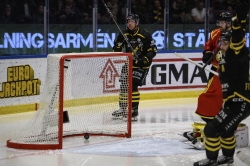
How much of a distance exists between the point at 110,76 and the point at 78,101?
58 centimetres

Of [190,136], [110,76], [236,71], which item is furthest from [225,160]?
[110,76]

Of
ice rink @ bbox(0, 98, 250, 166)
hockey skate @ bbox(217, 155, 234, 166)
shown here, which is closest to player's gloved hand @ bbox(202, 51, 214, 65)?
ice rink @ bbox(0, 98, 250, 166)

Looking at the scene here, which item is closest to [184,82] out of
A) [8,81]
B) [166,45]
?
[166,45]

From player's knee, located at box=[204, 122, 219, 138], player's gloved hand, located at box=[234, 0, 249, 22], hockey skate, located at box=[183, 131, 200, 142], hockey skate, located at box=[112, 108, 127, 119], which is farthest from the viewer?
hockey skate, located at box=[112, 108, 127, 119]

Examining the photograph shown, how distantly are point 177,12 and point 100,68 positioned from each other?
441 centimetres

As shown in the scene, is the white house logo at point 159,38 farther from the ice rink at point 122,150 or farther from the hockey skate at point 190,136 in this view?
the hockey skate at point 190,136

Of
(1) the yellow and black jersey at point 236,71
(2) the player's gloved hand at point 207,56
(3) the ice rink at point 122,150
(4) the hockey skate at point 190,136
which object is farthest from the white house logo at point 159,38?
(1) the yellow and black jersey at point 236,71

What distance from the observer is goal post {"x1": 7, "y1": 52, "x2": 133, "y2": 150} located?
7527 mm

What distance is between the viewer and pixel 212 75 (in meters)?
7.42

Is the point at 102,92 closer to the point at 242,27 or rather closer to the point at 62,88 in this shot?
the point at 62,88

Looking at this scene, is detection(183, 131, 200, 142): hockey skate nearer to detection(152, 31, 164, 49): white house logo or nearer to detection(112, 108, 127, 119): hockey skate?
detection(112, 108, 127, 119): hockey skate

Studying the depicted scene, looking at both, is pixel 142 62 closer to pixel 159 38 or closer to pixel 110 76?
pixel 110 76

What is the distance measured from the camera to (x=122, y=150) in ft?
24.6

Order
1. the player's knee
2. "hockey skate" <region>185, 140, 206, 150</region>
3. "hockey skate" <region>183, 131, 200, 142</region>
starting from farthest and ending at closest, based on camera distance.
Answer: "hockey skate" <region>183, 131, 200, 142</region>
"hockey skate" <region>185, 140, 206, 150</region>
the player's knee
